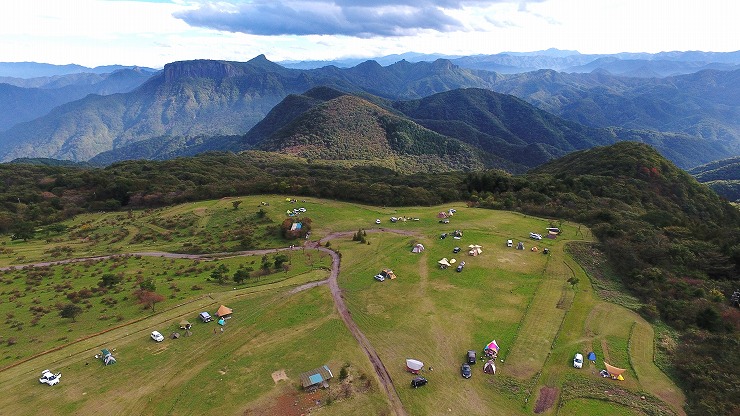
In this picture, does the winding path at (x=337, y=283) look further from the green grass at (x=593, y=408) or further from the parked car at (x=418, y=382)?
the green grass at (x=593, y=408)

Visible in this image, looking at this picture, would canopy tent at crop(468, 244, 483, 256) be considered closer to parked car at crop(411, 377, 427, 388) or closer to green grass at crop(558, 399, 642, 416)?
green grass at crop(558, 399, 642, 416)

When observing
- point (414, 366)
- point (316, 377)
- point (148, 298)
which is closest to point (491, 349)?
point (414, 366)

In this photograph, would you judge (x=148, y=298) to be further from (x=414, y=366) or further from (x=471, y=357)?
(x=471, y=357)

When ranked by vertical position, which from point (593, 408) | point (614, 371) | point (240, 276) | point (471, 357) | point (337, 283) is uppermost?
point (240, 276)

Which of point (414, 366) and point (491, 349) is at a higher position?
point (491, 349)

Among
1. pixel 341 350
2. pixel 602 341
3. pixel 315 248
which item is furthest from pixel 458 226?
pixel 341 350
